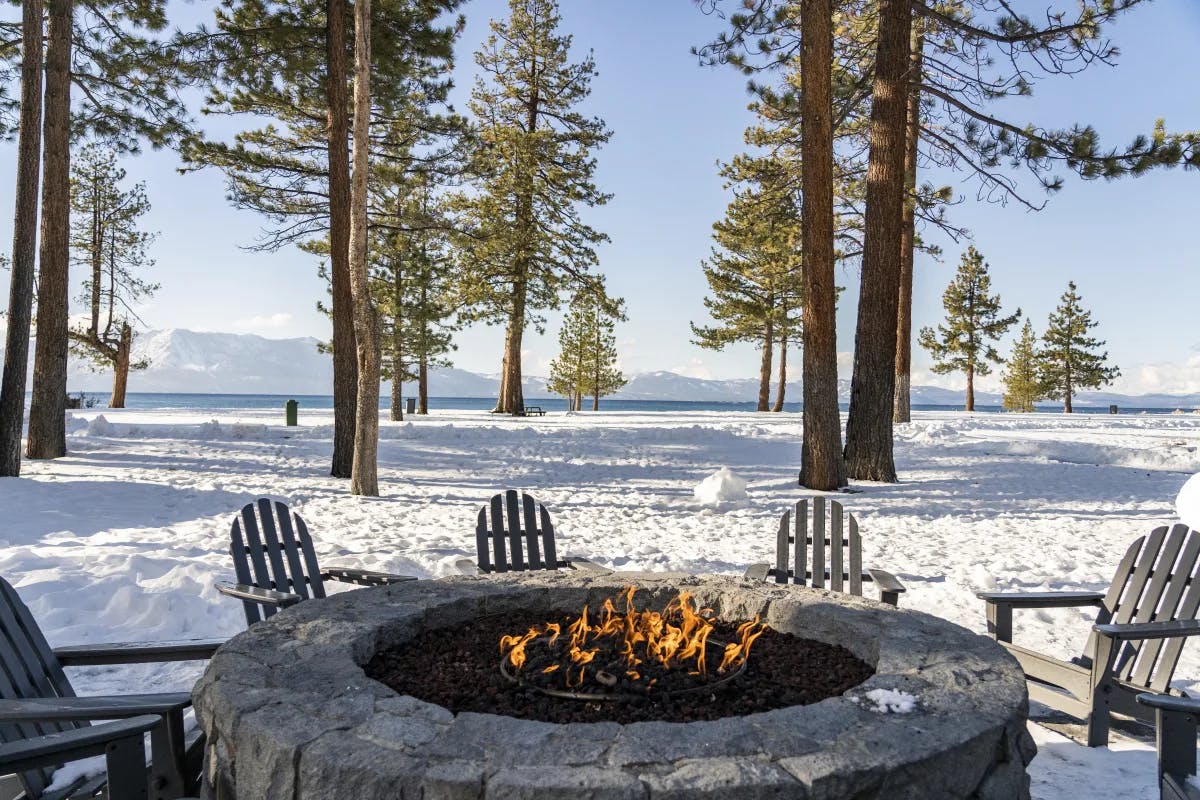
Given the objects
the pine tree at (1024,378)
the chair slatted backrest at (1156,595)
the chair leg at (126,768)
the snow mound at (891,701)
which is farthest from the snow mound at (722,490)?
the pine tree at (1024,378)

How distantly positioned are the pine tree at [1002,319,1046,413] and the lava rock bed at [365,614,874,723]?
44.6m

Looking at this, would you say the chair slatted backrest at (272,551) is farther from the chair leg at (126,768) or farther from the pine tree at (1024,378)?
the pine tree at (1024,378)

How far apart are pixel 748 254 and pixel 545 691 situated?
2626 centimetres

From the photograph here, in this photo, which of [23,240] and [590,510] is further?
[23,240]

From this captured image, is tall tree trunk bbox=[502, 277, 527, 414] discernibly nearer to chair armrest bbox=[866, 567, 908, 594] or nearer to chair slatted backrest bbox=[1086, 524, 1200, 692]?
chair armrest bbox=[866, 567, 908, 594]

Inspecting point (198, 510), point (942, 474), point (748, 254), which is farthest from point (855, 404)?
point (748, 254)

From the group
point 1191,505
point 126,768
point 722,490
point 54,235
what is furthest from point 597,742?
point 54,235

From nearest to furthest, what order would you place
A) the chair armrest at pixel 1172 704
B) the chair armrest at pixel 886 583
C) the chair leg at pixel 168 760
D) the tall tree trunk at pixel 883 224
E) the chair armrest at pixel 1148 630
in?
the chair armrest at pixel 1172 704, the chair leg at pixel 168 760, the chair armrest at pixel 1148 630, the chair armrest at pixel 886 583, the tall tree trunk at pixel 883 224

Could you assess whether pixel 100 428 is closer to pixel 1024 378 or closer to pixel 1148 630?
pixel 1148 630

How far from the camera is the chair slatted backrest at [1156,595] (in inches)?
122

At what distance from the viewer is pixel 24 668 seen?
7.86 ft

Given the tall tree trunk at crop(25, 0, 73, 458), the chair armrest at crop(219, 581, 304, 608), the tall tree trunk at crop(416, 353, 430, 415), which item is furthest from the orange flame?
the tall tree trunk at crop(416, 353, 430, 415)

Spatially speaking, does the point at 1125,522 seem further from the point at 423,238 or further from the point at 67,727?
the point at 423,238

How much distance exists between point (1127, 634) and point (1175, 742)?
65cm
